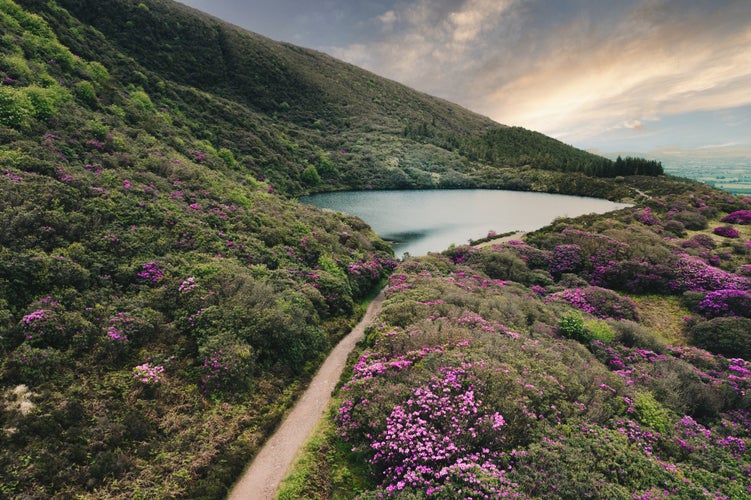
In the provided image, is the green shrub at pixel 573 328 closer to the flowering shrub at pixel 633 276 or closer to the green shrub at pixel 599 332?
the green shrub at pixel 599 332

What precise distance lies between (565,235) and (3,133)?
48112mm

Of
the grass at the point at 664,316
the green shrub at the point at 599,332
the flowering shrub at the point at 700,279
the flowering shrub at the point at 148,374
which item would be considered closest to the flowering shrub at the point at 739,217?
the flowering shrub at the point at 700,279

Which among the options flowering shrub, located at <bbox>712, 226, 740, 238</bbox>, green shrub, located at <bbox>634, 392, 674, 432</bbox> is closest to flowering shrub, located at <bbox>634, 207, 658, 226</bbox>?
flowering shrub, located at <bbox>712, 226, 740, 238</bbox>

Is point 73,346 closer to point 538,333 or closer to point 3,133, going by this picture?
point 3,133

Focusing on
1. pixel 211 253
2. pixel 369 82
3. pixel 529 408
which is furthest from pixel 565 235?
pixel 369 82

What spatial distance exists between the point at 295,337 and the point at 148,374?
654 cm

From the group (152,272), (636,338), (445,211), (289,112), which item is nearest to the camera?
(152,272)

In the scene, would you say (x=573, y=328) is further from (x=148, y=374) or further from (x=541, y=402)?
(x=148, y=374)

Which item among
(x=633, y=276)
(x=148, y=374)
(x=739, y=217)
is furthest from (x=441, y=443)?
(x=739, y=217)

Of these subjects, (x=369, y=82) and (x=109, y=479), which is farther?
(x=369, y=82)

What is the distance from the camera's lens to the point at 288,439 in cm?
1208

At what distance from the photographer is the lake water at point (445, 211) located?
4559 centimetres

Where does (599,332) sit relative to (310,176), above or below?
below

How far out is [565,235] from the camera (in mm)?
35219
